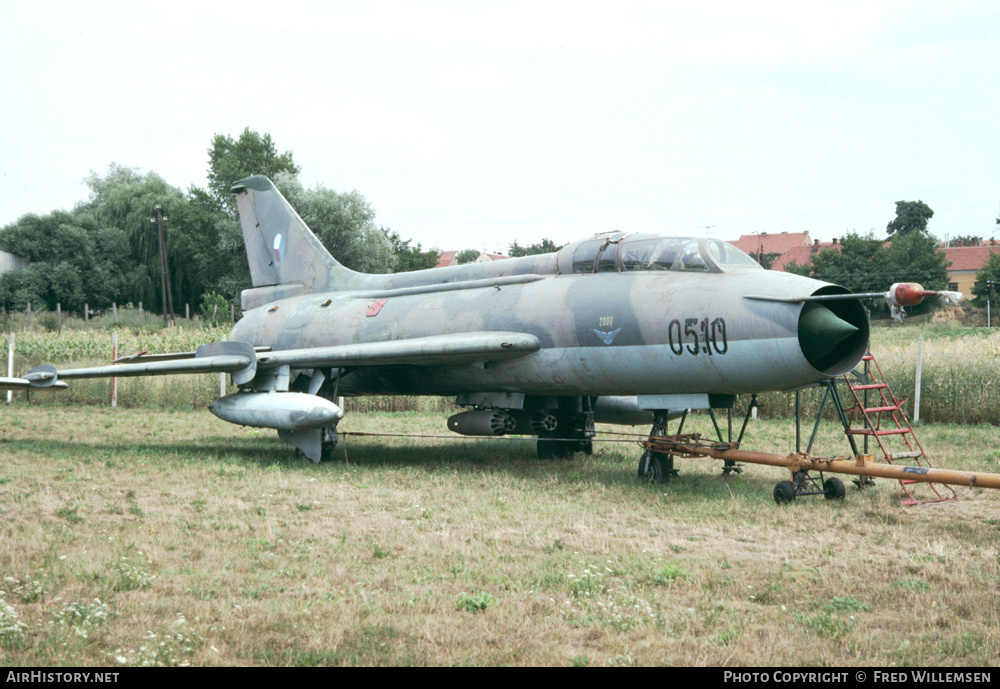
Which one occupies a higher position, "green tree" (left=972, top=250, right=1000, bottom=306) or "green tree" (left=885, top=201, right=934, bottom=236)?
"green tree" (left=885, top=201, right=934, bottom=236)

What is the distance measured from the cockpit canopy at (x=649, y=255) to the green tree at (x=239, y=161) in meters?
56.6

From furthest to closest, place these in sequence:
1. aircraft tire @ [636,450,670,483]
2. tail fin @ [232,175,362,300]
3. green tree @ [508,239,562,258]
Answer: green tree @ [508,239,562,258] → tail fin @ [232,175,362,300] → aircraft tire @ [636,450,670,483]

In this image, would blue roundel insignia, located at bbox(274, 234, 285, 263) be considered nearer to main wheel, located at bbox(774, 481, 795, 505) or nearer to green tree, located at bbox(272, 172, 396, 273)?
main wheel, located at bbox(774, 481, 795, 505)

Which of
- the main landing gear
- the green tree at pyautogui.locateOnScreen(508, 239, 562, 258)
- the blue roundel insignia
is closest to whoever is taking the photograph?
the main landing gear

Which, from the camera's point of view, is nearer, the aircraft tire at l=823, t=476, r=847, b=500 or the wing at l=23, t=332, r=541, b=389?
the aircraft tire at l=823, t=476, r=847, b=500

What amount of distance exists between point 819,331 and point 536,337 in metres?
3.63

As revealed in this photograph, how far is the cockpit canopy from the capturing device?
1030 centimetres

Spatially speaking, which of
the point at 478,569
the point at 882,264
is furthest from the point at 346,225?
the point at 478,569

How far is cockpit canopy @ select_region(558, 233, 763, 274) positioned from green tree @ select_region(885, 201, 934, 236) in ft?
248

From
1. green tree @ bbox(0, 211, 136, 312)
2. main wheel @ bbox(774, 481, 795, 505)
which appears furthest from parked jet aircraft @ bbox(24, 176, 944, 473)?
green tree @ bbox(0, 211, 136, 312)

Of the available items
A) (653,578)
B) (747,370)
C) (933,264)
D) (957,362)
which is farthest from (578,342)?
(933,264)

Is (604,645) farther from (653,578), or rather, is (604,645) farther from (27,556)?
(27,556)

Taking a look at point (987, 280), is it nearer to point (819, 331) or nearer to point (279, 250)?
point (279, 250)
